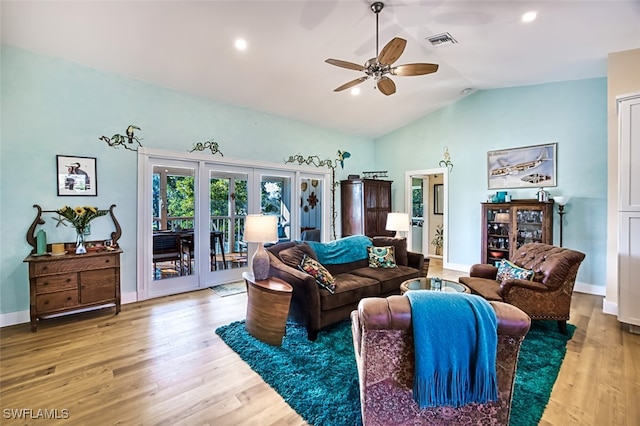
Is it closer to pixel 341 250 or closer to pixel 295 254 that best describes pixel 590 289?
pixel 341 250

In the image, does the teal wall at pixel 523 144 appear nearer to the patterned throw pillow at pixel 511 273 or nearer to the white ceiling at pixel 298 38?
the white ceiling at pixel 298 38

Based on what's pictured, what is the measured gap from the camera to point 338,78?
4496 millimetres

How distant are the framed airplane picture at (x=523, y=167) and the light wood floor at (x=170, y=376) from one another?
2.50 meters

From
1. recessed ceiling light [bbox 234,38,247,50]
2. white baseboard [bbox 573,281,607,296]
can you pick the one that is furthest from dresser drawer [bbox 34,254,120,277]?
white baseboard [bbox 573,281,607,296]

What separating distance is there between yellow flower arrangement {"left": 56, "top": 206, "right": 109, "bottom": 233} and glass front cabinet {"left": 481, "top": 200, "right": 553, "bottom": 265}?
19.3ft

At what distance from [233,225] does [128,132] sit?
2.11 meters

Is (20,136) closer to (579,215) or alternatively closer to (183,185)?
(183,185)

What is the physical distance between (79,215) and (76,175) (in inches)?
23.0

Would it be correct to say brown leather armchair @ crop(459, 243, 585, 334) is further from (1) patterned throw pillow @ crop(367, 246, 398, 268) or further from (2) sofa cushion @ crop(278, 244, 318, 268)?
(2) sofa cushion @ crop(278, 244, 318, 268)

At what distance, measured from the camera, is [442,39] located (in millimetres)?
3674

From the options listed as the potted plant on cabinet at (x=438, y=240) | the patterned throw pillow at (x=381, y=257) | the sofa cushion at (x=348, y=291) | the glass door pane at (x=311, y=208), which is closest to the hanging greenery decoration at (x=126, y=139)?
the glass door pane at (x=311, y=208)

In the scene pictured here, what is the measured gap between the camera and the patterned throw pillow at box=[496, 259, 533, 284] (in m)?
3.16

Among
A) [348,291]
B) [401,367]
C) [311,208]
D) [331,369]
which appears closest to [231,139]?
[311,208]

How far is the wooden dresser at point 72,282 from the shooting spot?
3.10 m
